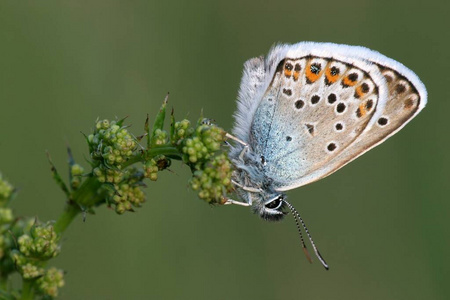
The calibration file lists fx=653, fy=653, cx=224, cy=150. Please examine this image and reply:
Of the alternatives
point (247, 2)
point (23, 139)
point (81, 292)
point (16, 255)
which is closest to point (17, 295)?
point (16, 255)

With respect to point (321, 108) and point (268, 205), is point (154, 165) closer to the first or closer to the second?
point (268, 205)

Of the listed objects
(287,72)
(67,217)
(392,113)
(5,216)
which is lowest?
(5,216)

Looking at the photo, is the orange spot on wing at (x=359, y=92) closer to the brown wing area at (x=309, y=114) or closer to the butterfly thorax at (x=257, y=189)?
the brown wing area at (x=309, y=114)

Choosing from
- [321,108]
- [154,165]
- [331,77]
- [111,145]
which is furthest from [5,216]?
[331,77]

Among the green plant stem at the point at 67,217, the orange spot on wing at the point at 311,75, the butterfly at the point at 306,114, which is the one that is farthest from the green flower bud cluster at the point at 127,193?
the orange spot on wing at the point at 311,75

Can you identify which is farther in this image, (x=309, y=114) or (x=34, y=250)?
(x=309, y=114)
